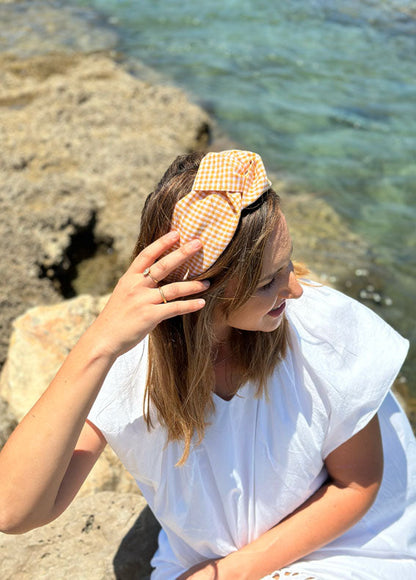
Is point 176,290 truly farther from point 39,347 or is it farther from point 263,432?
point 39,347

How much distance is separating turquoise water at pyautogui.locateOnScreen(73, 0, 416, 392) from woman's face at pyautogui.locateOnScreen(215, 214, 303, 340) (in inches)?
114

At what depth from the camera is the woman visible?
1.94 metres

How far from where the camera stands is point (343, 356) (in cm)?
210

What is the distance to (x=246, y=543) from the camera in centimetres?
215

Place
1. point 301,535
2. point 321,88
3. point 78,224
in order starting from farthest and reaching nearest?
point 321,88 < point 78,224 < point 301,535

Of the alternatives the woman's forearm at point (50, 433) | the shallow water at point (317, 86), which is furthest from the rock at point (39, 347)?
the shallow water at point (317, 86)

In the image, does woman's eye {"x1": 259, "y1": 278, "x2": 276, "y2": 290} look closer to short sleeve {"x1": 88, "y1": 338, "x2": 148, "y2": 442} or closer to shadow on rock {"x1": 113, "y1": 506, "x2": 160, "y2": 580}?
short sleeve {"x1": 88, "y1": 338, "x2": 148, "y2": 442}

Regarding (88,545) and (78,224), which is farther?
(78,224)

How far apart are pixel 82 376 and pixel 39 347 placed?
1.92m

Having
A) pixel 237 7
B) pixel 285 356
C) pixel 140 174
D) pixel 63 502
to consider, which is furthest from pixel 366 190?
pixel 237 7

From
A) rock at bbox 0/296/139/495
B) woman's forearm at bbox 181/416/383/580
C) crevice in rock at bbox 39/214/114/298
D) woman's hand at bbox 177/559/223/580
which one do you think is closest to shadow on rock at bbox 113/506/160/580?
woman's hand at bbox 177/559/223/580

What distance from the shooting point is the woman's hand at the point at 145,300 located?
65.1 inches

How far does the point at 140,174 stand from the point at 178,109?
1970 mm

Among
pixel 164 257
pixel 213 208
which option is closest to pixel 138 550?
pixel 164 257
